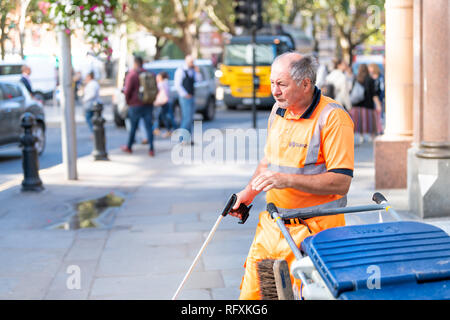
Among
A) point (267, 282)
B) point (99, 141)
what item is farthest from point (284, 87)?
point (99, 141)

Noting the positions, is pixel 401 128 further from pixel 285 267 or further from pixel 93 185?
pixel 285 267

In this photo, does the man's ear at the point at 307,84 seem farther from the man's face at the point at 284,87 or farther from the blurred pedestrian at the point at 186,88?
the blurred pedestrian at the point at 186,88

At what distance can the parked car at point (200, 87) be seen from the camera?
21517 mm

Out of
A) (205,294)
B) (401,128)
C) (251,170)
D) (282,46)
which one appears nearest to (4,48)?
(251,170)

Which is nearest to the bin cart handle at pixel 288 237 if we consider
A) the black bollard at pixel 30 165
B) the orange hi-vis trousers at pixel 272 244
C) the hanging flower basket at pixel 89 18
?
the orange hi-vis trousers at pixel 272 244

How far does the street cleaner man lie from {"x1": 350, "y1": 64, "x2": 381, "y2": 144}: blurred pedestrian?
1252 cm

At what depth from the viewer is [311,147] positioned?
3.46 m

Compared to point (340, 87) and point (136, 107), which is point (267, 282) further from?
point (340, 87)

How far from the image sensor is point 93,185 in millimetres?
11102

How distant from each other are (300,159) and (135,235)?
4.48 metres

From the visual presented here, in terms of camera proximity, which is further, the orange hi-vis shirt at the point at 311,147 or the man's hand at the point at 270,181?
the orange hi-vis shirt at the point at 311,147

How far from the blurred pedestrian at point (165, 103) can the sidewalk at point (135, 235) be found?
5.42 meters

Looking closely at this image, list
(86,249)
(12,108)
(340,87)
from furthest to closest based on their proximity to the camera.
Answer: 1. (340,87)
2. (12,108)
3. (86,249)

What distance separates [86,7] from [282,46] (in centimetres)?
1901
